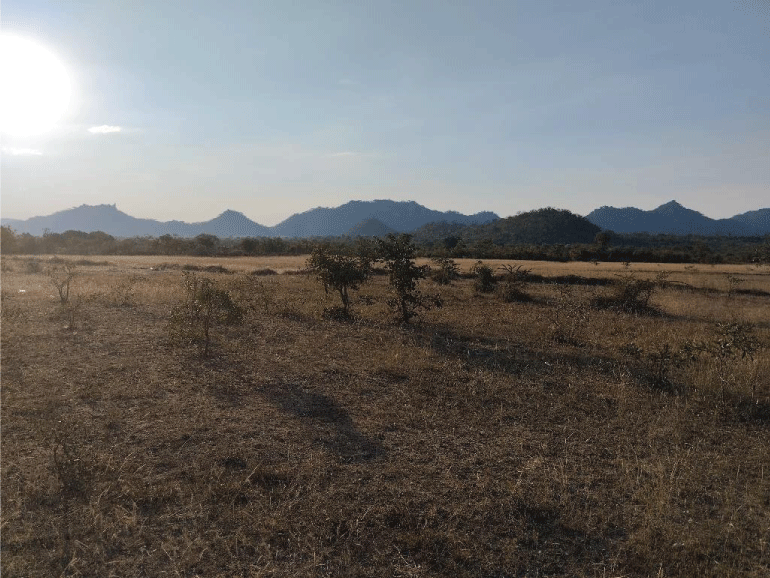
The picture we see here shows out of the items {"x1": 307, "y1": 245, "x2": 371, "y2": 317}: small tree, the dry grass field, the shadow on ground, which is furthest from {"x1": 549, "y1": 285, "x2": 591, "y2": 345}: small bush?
the shadow on ground

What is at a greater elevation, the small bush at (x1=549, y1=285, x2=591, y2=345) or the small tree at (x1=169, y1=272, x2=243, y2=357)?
the small tree at (x1=169, y1=272, x2=243, y2=357)

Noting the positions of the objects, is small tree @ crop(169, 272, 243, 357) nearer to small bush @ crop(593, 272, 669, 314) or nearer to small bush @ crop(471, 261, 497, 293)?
small bush @ crop(471, 261, 497, 293)

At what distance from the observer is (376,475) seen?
21.8 feet

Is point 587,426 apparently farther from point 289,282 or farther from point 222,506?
point 289,282

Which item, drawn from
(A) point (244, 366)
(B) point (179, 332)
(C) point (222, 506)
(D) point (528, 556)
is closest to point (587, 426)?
(D) point (528, 556)

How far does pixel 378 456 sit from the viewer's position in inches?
284

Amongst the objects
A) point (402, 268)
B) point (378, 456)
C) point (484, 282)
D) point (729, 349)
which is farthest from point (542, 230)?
point (378, 456)

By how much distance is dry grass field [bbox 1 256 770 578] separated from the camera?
5.01 m

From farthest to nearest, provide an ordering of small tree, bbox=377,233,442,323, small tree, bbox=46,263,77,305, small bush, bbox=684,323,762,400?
1. small tree, bbox=46,263,77,305
2. small tree, bbox=377,233,442,323
3. small bush, bbox=684,323,762,400

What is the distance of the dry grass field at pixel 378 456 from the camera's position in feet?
16.4

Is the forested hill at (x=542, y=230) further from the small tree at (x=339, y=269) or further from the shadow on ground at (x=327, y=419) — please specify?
the shadow on ground at (x=327, y=419)

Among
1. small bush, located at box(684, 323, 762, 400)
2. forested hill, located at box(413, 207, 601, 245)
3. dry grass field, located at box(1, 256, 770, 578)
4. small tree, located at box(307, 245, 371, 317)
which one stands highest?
forested hill, located at box(413, 207, 601, 245)

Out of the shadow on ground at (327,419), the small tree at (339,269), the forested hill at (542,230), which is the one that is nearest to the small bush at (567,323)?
the small tree at (339,269)

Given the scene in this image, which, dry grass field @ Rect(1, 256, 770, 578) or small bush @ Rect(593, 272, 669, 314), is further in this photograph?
small bush @ Rect(593, 272, 669, 314)
